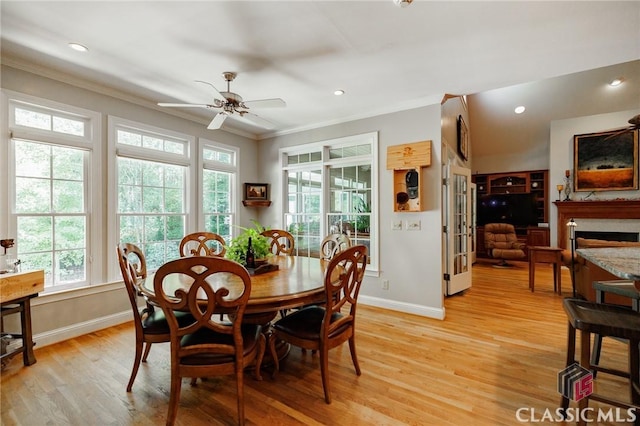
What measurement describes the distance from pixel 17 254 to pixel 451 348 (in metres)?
4.12

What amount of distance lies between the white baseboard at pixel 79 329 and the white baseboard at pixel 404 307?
2955mm

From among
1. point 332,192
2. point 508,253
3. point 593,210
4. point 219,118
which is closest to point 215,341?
point 219,118

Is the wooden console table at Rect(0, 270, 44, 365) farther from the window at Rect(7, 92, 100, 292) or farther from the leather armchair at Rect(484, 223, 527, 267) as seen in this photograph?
the leather armchair at Rect(484, 223, 527, 267)

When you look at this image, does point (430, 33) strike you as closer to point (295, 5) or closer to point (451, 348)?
point (295, 5)

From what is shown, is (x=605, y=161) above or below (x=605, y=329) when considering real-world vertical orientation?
above

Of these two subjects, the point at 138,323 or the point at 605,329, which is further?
the point at 138,323

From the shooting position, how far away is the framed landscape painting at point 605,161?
585 centimetres

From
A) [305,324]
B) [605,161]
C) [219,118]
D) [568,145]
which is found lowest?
[305,324]

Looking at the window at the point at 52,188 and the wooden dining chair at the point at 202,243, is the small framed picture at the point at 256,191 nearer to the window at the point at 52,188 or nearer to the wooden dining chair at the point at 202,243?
the wooden dining chair at the point at 202,243

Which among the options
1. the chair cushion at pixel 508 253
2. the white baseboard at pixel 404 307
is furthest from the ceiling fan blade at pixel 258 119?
the chair cushion at pixel 508 253

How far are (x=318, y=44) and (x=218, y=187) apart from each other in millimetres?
2877

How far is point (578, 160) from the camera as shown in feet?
20.6
